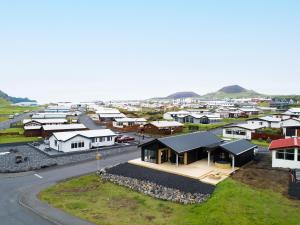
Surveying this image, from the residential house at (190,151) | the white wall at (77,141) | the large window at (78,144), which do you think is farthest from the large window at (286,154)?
the large window at (78,144)

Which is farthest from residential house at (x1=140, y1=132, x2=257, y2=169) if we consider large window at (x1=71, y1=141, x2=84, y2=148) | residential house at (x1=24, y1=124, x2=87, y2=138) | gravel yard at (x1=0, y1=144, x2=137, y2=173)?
residential house at (x1=24, y1=124, x2=87, y2=138)

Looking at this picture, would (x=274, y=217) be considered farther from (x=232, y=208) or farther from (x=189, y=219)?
(x=189, y=219)

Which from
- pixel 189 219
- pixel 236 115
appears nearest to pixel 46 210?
pixel 189 219

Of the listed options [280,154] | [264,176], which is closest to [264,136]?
[280,154]

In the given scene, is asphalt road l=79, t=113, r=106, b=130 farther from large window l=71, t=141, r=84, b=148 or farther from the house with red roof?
the house with red roof

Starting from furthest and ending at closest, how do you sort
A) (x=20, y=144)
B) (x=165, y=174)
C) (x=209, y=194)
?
(x=20, y=144)
(x=165, y=174)
(x=209, y=194)

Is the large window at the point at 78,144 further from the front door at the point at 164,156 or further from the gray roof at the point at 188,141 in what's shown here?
the gray roof at the point at 188,141

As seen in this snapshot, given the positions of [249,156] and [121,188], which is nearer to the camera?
[121,188]
